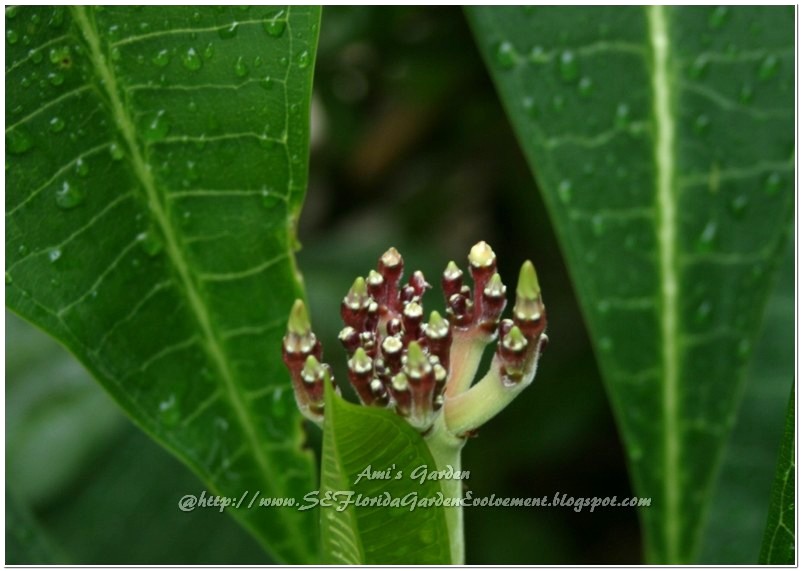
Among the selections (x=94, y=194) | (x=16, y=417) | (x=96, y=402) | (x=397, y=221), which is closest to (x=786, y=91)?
(x=94, y=194)

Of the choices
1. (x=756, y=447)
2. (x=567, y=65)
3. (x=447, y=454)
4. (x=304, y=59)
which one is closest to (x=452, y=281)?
(x=447, y=454)

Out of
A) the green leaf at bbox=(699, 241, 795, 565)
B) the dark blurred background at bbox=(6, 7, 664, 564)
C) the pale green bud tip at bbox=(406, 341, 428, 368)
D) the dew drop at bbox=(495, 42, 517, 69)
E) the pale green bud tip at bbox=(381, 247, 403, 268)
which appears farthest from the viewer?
the dark blurred background at bbox=(6, 7, 664, 564)

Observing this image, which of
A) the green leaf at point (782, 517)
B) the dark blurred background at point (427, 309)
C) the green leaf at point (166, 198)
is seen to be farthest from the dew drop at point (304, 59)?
the dark blurred background at point (427, 309)

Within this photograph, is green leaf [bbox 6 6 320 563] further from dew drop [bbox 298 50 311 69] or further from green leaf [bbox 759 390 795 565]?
green leaf [bbox 759 390 795 565]

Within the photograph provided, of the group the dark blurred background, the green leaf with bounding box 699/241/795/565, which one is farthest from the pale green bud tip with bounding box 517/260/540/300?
the dark blurred background

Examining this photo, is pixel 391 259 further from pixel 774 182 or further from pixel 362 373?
pixel 774 182

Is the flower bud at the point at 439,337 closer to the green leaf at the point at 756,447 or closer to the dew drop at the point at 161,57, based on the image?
the dew drop at the point at 161,57

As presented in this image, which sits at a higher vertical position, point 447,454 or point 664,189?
point 664,189
